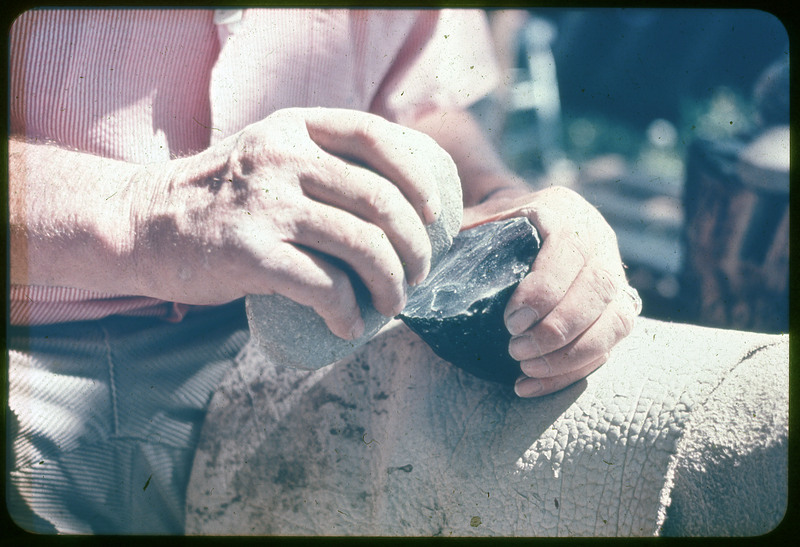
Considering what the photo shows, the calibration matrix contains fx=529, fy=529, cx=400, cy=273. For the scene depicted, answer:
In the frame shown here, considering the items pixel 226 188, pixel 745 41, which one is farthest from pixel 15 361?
pixel 745 41

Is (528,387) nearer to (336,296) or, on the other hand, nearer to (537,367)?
(537,367)

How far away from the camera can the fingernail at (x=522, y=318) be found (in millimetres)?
632

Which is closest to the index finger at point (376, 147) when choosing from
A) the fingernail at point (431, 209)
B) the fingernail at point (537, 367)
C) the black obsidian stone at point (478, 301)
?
the fingernail at point (431, 209)

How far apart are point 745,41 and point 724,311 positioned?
1.59 ft

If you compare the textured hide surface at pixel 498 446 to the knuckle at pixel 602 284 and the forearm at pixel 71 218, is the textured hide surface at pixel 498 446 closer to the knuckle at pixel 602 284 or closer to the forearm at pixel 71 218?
the knuckle at pixel 602 284

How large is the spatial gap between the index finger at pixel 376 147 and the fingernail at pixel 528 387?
251 millimetres

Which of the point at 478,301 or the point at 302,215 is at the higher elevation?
the point at 302,215

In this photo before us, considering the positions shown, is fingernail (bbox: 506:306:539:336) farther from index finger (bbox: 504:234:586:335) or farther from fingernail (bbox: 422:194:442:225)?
fingernail (bbox: 422:194:442:225)

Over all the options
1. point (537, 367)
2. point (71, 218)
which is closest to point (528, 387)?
point (537, 367)

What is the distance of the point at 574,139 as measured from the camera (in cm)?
85

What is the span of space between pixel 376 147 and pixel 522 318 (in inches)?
10.4

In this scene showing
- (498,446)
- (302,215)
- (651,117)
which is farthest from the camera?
(651,117)

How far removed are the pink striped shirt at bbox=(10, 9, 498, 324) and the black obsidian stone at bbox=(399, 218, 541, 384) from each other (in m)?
0.25

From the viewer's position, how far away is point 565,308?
0.64 metres
